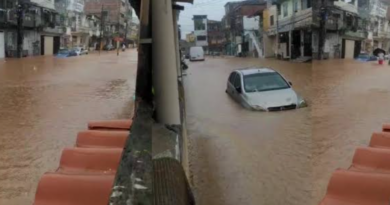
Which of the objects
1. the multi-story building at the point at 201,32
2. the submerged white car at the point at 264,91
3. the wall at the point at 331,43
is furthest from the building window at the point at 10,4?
the wall at the point at 331,43

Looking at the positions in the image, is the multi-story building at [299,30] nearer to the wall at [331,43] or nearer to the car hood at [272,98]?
the wall at [331,43]

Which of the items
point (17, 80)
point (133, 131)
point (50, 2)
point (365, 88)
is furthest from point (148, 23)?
point (50, 2)

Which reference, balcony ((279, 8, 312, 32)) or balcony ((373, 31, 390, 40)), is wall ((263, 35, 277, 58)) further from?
balcony ((373, 31, 390, 40))

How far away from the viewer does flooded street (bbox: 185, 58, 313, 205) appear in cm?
473

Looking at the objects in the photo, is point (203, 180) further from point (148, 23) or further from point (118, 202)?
point (118, 202)

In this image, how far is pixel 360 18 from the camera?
491 cm

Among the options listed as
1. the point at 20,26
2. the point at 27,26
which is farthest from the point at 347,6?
the point at 27,26

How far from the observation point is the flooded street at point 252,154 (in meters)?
4.73

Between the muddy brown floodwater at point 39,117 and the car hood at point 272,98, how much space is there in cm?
273

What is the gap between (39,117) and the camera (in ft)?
34.7

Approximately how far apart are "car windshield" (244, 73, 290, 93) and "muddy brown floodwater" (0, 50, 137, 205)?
275 cm

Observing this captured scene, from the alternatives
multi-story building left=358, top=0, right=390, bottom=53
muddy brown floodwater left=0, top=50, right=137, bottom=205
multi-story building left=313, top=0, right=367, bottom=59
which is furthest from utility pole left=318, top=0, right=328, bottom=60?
muddy brown floodwater left=0, top=50, right=137, bottom=205

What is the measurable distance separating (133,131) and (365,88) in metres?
11.5

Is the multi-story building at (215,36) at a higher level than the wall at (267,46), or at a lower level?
higher
